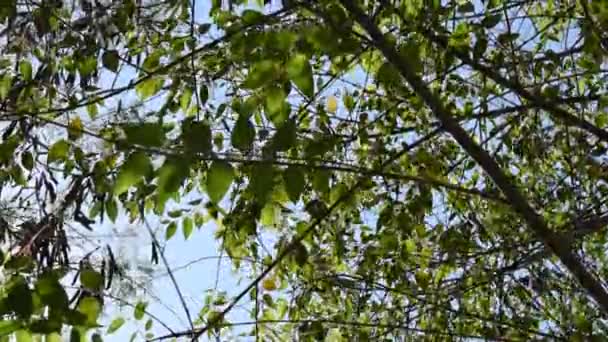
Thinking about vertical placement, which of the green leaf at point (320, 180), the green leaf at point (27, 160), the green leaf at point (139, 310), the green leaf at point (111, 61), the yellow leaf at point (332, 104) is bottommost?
the green leaf at point (139, 310)

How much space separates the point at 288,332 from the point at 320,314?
159 mm

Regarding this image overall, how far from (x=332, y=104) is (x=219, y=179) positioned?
1.24m

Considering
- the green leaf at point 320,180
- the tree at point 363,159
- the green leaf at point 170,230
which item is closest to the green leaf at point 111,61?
the tree at point 363,159

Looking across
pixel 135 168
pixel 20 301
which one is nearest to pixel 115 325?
pixel 20 301

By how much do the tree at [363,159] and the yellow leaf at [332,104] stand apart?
0.09ft

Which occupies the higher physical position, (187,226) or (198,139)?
(187,226)

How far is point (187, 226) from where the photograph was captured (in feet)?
6.22

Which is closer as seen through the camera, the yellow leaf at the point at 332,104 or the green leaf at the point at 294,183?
the green leaf at the point at 294,183

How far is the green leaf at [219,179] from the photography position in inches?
37.9

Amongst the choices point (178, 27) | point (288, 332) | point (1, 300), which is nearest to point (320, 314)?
point (288, 332)

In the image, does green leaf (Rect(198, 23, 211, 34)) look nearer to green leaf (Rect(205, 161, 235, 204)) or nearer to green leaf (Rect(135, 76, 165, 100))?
green leaf (Rect(135, 76, 165, 100))

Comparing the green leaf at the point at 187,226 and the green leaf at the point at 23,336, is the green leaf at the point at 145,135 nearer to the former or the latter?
the green leaf at the point at 23,336

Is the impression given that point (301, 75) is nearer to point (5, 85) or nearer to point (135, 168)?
point (135, 168)

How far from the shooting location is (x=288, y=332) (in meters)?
2.10
